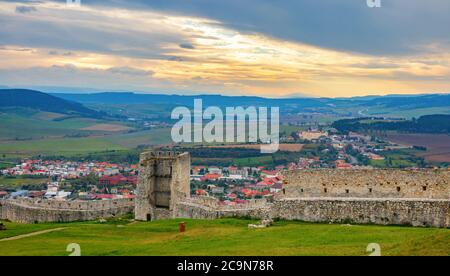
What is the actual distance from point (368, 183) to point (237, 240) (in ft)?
37.0

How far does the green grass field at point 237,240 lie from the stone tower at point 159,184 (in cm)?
1107

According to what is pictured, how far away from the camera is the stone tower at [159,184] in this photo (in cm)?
4797

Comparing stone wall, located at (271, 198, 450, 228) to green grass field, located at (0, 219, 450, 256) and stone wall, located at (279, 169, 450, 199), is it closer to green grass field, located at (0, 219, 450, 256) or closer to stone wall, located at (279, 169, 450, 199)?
green grass field, located at (0, 219, 450, 256)

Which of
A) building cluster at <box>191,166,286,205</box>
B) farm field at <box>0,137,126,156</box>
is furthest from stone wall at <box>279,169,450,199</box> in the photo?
farm field at <box>0,137,126,156</box>

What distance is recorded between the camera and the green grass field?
22.8m

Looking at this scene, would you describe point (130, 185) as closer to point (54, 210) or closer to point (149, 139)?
point (54, 210)

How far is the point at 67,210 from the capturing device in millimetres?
51031

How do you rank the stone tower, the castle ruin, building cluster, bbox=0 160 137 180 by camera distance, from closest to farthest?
the castle ruin, the stone tower, building cluster, bbox=0 160 137 180

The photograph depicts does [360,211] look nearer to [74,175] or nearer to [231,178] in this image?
[231,178]

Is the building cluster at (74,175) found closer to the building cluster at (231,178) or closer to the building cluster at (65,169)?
the building cluster at (65,169)

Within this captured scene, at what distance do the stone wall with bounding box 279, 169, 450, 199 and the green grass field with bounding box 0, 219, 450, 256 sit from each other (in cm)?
373
